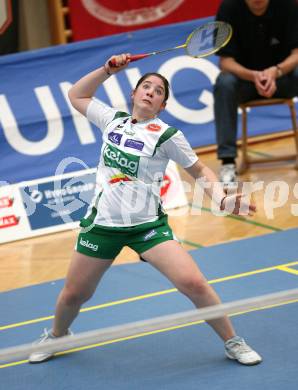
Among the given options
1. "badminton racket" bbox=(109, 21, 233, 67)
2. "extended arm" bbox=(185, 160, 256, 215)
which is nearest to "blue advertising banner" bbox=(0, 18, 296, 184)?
"badminton racket" bbox=(109, 21, 233, 67)

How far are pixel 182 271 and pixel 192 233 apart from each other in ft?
8.52

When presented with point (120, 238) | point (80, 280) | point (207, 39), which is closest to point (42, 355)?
point (80, 280)

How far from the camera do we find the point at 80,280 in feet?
15.1

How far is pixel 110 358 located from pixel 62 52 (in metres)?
4.60

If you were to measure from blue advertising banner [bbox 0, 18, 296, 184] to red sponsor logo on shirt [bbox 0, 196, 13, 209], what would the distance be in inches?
36.8

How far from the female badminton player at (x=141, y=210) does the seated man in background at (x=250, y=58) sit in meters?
3.39

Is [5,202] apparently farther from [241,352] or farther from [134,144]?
[241,352]

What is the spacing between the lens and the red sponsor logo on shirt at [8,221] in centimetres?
725

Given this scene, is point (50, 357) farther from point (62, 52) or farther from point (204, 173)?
point (62, 52)

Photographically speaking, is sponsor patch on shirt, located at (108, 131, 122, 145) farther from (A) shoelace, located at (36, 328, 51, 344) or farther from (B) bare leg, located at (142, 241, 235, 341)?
(A) shoelace, located at (36, 328, 51, 344)

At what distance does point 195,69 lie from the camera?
9.21 m

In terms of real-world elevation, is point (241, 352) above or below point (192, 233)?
above

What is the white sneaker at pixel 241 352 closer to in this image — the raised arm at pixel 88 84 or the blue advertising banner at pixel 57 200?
the raised arm at pixel 88 84

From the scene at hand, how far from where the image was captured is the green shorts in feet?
14.9
